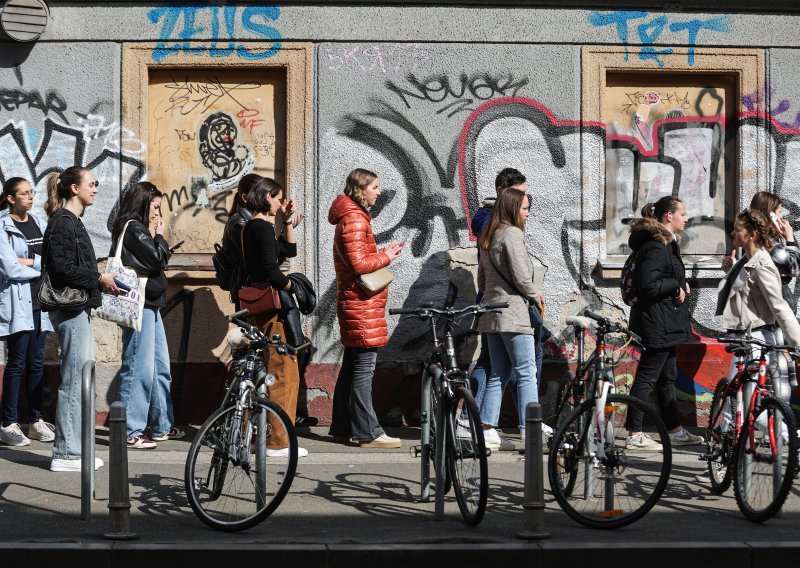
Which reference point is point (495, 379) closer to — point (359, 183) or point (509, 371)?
point (509, 371)

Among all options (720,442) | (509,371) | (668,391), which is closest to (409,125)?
(509,371)

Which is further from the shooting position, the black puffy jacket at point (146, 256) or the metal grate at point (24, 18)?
the metal grate at point (24, 18)

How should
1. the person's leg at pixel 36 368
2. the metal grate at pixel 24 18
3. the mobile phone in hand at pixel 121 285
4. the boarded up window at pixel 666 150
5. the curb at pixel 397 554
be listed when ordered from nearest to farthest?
the curb at pixel 397 554 < the mobile phone in hand at pixel 121 285 < the person's leg at pixel 36 368 < the metal grate at pixel 24 18 < the boarded up window at pixel 666 150

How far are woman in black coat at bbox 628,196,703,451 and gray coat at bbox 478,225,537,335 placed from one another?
86cm

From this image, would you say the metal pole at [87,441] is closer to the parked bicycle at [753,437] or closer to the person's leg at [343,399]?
the person's leg at [343,399]

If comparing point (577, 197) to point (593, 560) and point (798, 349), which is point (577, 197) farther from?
point (593, 560)

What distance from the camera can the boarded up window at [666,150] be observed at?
10.9 metres

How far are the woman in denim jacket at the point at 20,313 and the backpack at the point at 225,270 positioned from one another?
1.34m

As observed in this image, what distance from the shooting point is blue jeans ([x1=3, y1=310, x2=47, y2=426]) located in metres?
9.45

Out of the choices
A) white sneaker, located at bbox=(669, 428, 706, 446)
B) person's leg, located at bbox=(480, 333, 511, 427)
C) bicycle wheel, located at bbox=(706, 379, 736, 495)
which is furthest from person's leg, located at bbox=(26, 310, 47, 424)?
bicycle wheel, located at bbox=(706, 379, 736, 495)

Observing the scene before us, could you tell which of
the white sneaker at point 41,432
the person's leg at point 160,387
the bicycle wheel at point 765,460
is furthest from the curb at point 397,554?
the white sneaker at point 41,432

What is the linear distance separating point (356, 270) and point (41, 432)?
2.77m

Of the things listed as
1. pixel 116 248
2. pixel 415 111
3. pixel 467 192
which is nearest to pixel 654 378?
pixel 467 192

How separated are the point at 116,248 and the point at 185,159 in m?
1.77
